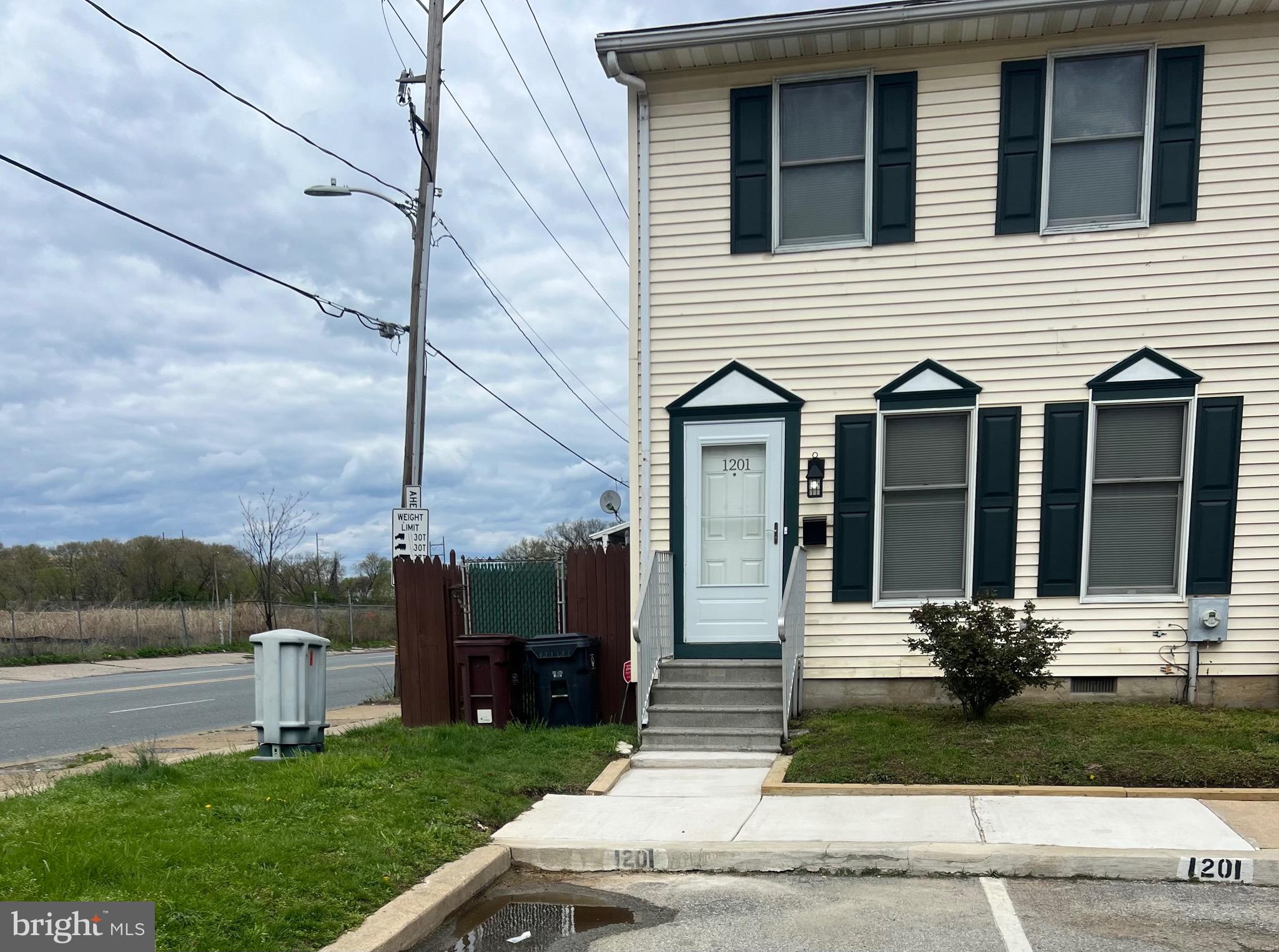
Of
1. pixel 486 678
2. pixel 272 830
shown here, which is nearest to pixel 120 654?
pixel 486 678

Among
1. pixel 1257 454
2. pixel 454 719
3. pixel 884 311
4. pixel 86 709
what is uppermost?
pixel 884 311

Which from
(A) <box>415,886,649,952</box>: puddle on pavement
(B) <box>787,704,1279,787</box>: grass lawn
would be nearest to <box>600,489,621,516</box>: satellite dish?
(B) <box>787,704,1279,787</box>: grass lawn

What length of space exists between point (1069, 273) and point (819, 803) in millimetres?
5404

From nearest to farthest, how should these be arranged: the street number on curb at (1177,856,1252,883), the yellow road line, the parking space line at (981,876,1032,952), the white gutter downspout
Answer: the parking space line at (981,876,1032,952) < the street number on curb at (1177,856,1252,883) < the white gutter downspout < the yellow road line

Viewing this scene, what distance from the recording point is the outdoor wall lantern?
8906 millimetres

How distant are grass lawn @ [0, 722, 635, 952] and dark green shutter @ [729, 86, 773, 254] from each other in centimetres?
491

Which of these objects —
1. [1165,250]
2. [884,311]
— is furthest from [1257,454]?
[884,311]

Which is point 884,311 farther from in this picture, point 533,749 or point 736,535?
point 533,749

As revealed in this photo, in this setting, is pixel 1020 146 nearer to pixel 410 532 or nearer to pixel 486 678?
pixel 486 678

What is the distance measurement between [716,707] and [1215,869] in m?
4.18

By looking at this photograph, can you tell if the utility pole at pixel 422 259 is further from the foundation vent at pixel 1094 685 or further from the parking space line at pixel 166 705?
the foundation vent at pixel 1094 685

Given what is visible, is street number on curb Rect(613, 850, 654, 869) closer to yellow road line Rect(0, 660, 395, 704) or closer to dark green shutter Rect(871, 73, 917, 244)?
dark green shutter Rect(871, 73, 917, 244)

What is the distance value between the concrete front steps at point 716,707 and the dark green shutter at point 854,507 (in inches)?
41.1

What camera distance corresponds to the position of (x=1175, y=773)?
605cm
